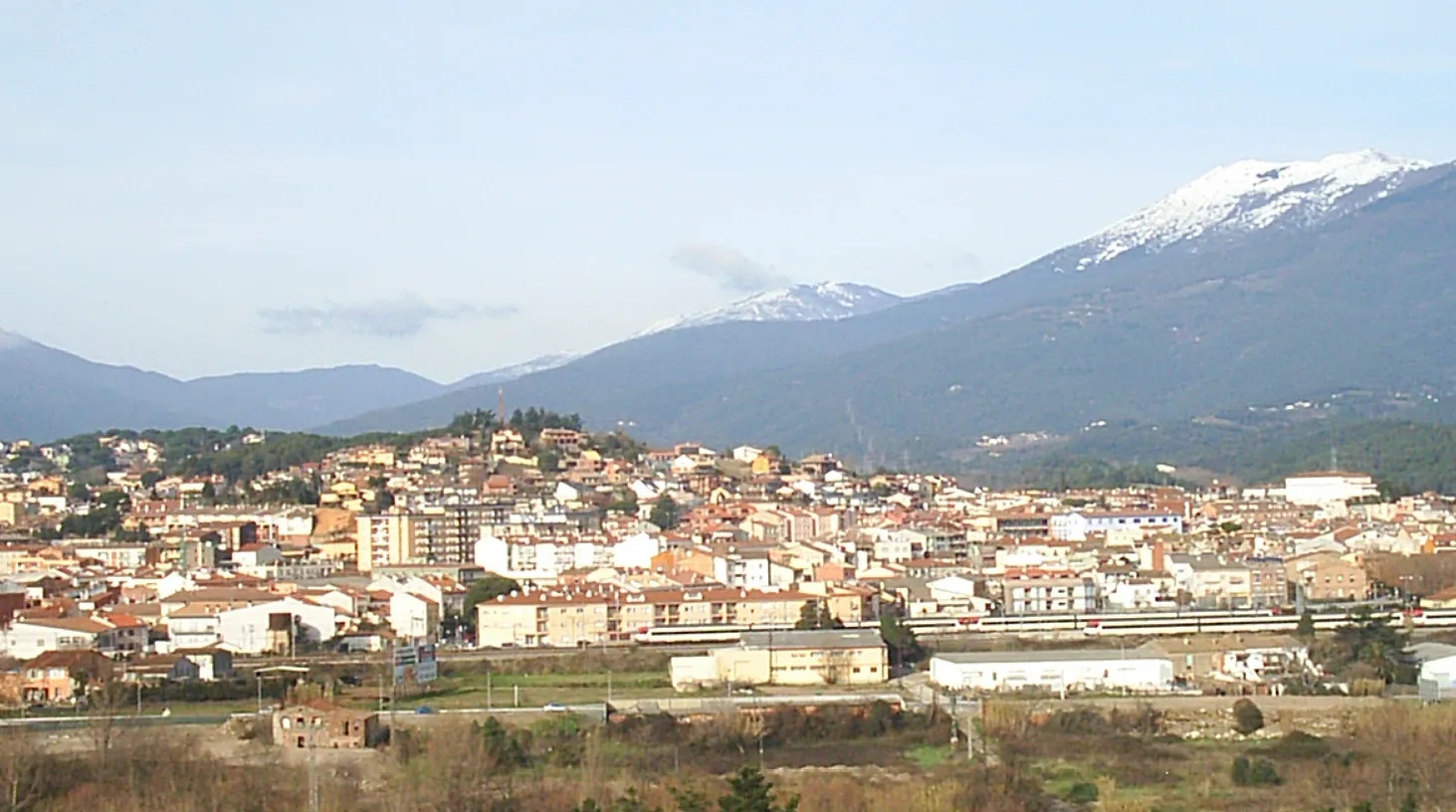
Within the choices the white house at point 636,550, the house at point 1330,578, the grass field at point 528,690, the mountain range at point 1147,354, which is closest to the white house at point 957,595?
the house at point 1330,578

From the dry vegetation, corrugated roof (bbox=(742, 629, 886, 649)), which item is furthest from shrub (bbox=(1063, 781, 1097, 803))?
corrugated roof (bbox=(742, 629, 886, 649))

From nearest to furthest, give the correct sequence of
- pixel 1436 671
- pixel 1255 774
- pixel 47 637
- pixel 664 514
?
pixel 1255 774, pixel 1436 671, pixel 47 637, pixel 664 514

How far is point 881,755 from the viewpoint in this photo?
1695 centimetres

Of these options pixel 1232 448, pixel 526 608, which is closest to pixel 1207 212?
pixel 1232 448

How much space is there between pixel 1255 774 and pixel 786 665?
6.04m

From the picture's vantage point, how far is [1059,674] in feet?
65.8

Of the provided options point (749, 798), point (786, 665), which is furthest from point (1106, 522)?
point (749, 798)

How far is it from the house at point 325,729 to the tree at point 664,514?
18.5 m

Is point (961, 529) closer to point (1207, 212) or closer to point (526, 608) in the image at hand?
point (526, 608)

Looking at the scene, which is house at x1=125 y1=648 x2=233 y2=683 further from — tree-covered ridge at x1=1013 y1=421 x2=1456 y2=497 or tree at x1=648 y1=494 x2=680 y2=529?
tree-covered ridge at x1=1013 y1=421 x2=1456 y2=497

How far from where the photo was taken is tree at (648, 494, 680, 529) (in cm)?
3631

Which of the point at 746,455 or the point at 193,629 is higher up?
the point at 746,455

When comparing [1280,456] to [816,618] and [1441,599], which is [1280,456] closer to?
[1441,599]

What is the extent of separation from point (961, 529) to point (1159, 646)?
1330 centimetres
